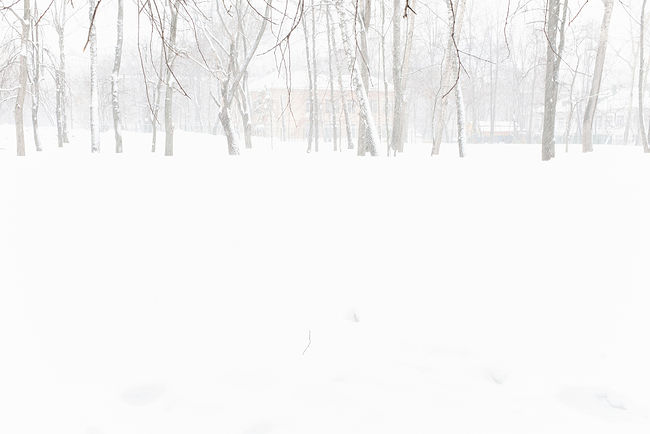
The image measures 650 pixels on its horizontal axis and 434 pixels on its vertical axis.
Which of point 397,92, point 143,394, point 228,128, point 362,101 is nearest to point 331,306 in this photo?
point 143,394

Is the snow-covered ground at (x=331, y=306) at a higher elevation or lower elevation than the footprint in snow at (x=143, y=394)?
higher

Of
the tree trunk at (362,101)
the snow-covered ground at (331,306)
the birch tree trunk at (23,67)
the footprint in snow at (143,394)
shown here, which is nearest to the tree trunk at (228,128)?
the tree trunk at (362,101)

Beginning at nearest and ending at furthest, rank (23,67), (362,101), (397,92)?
1. (362,101)
2. (397,92)
3. (23,67)

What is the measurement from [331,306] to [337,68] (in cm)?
1429

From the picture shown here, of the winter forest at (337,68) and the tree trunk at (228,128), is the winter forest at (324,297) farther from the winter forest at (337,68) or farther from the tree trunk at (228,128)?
the tree trunk at (228,128)

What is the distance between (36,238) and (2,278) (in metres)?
0.76

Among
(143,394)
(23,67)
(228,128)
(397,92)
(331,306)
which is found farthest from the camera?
(23,67)

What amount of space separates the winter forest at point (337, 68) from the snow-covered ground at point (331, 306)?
1534mm

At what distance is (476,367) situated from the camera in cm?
347

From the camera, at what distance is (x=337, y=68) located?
17031mm

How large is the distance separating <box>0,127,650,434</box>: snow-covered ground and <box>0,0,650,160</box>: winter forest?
1.53 metres

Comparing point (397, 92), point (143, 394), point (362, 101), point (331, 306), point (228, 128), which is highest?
point (397, 92)

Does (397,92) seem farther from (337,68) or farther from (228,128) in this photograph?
(228,128)

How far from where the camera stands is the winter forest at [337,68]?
634cm
